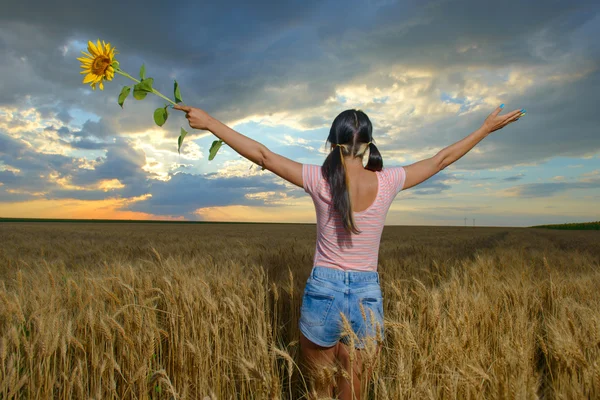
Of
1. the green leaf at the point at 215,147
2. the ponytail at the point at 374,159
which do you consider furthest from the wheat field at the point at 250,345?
the green leaf at the point at 215,147

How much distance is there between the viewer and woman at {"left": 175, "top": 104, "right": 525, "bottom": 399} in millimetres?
1946

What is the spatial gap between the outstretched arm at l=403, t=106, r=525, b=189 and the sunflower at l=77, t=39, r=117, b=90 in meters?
1.67

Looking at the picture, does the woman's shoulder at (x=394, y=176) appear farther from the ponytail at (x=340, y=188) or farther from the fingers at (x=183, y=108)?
the fingers at (x=183, y=108)

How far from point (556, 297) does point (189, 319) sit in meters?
3.66

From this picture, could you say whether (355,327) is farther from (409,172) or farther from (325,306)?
(409,172)

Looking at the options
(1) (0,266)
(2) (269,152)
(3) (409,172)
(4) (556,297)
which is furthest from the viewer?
(1) (0,266)

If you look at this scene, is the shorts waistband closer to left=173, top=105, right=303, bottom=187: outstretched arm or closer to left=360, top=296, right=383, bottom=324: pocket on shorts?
left=360, top=296, right=383, bottom=324: pocket on shorts

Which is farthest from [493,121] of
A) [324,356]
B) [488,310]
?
[324,356]

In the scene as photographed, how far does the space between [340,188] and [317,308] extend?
0.60 m

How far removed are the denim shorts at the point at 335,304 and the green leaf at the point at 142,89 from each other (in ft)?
4.11

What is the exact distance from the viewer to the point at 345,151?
2008mm

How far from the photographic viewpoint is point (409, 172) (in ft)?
7.32

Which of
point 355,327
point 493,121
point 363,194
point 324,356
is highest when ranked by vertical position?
point 493,121

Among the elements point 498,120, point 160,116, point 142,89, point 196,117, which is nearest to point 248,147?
point 196,117
